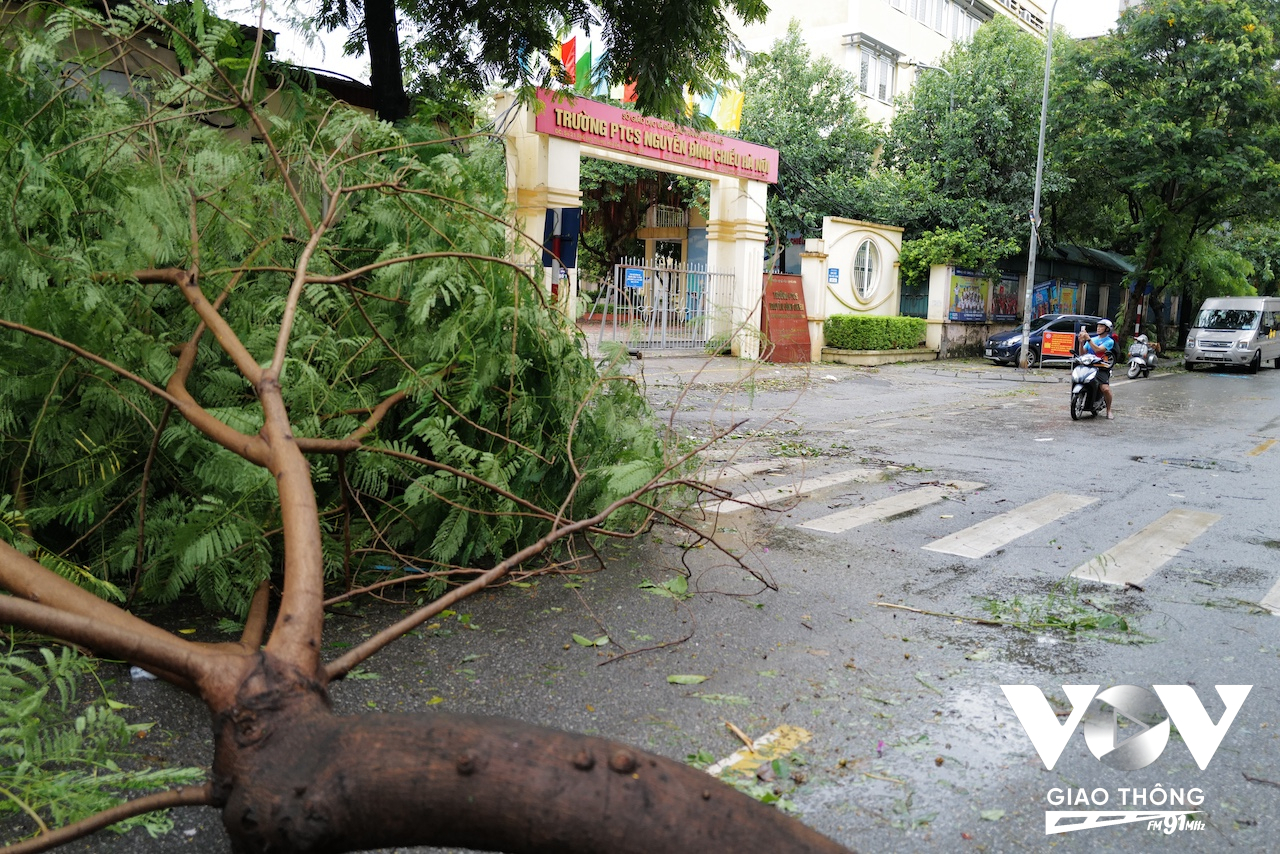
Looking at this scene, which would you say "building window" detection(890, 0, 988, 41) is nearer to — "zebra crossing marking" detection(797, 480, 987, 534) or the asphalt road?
Answer: "zebra crossing marking" detection(797, 480, 987, 534)

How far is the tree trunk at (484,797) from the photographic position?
1632 mm

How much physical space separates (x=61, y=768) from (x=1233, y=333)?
99.5 ft

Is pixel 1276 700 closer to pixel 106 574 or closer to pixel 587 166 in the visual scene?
pixel 106 574

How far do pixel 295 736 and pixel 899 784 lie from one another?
83.4 inches

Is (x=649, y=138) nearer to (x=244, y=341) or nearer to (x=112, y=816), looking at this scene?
(x=244, y=341)

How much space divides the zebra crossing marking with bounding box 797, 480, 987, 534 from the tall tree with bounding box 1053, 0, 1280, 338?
22024 mm

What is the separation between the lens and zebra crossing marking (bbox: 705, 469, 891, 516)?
7.59 meters

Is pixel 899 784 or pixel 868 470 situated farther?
pixel 868 470

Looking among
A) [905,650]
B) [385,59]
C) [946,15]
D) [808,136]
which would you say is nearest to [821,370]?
[808,136]

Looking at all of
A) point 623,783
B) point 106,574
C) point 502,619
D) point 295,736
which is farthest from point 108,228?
point 623,783

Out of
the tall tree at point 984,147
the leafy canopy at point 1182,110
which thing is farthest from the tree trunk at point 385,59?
the leafy canopy at point 1182,110

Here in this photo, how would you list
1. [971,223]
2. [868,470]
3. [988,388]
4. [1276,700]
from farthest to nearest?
[971,223] < [988,388] < [868,470] < [1276,700]

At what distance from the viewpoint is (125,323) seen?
4273 millimetres

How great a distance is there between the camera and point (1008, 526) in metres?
7.23
